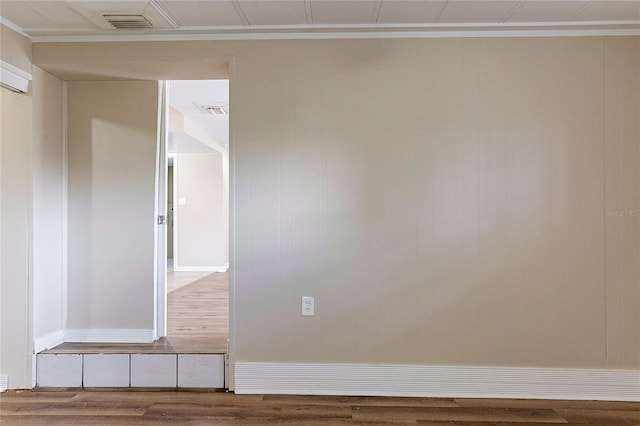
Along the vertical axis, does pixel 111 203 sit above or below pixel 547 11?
below

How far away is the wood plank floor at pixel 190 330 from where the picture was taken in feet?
8.79

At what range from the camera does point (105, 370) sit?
8.54ft

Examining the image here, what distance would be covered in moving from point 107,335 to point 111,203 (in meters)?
0.92

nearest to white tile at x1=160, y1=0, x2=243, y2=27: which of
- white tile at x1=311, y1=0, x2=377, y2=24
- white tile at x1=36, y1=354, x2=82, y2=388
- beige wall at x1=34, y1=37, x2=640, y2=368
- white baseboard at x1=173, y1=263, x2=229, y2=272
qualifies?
beige wall at x1=34, y1=37, x2=640, y2=368

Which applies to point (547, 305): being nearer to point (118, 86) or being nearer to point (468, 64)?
point (468, 64)

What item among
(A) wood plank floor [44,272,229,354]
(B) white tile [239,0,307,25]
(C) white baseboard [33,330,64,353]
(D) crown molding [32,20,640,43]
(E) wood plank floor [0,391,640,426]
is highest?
(B) white tile [239,0,307,25]

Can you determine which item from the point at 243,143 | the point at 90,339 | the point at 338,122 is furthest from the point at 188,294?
the point at 338,122

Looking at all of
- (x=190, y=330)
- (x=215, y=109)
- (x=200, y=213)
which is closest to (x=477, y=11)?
(x=190, y=330)

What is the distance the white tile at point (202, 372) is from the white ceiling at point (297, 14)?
6.43 feet

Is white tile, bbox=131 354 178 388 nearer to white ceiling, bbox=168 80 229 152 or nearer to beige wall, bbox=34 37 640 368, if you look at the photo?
beige wall, bbox=34 37 640 368

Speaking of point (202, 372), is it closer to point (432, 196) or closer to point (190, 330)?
point (190, 330)

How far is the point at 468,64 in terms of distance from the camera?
2484 millimetres

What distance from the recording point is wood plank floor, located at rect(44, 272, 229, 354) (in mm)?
2680

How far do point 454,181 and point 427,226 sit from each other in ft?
1.01
